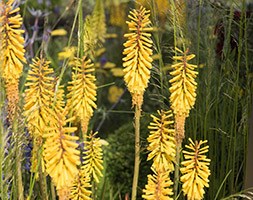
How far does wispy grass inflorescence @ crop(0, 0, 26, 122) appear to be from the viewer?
5.90 feet

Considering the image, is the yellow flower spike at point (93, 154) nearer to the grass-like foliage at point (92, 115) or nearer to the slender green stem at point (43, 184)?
the grass-like foliage at point (92, 115)

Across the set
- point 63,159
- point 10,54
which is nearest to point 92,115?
point 10,54

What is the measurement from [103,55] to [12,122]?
2519 mm

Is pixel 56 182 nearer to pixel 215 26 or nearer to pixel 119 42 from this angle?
pixel 215 26

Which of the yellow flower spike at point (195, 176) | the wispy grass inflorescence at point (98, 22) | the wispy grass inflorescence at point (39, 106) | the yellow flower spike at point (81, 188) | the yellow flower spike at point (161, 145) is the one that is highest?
the wispy grass inflorescence at point (98, 22)

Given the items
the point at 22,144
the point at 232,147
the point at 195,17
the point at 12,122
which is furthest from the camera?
the point at 195,17

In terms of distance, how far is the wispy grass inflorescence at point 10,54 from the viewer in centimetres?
180

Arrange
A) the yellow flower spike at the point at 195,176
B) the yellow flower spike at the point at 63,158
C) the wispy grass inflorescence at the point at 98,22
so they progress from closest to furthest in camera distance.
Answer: the yellow flower spike at the point at 63,158 → the yellow flower spike at the point at 195,176 → the wispy grass inflorescence at the point at 98,22

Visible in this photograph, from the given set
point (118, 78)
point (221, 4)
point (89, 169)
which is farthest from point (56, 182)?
point (118, 78)

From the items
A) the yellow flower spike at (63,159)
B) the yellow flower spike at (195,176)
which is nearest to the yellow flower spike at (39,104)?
the yellow flower spike at (63,159)

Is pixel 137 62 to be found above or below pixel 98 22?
below

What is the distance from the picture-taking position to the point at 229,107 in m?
2.56

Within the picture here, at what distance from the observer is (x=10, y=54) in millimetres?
1844

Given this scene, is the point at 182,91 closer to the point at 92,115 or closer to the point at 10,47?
the point at 92,115
